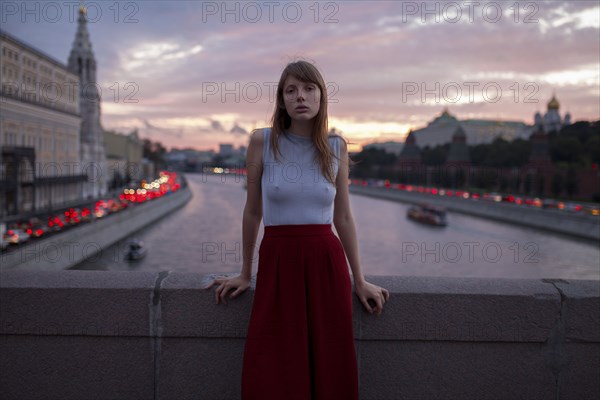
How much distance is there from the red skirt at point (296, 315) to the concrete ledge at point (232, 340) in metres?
0.33

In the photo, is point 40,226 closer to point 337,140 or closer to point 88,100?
point 337,140

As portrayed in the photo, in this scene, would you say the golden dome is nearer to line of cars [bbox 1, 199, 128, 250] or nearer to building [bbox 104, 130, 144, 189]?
building [bbox 104, 130, 144, 189]

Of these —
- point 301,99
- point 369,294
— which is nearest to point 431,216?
point 369,294

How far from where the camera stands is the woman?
2229mm

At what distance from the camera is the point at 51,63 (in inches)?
1423

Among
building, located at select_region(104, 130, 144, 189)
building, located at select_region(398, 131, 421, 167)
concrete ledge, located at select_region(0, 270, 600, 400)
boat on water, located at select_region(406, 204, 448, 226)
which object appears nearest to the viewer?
concrete ledge, located at select_region(0, 270, 600, 400)

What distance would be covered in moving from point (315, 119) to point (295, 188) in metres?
0.30

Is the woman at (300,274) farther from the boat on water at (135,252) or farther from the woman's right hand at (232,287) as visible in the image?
the boat on water at (135,252)

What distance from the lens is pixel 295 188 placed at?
221 cm

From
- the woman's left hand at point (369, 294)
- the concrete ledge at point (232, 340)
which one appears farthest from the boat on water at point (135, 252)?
the woman's left hand at point (369, 294)

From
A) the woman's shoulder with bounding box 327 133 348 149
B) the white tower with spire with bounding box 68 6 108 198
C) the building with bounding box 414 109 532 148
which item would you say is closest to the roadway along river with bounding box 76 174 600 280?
the white tower with spire with bounding box 68 6 108 198

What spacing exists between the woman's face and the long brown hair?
2cm

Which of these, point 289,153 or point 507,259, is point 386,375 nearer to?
point 289,153

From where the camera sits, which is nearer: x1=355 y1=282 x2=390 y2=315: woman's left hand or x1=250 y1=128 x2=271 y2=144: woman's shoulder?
x1=250 y1=128 x2=271 y2=144: woman's shoulder
